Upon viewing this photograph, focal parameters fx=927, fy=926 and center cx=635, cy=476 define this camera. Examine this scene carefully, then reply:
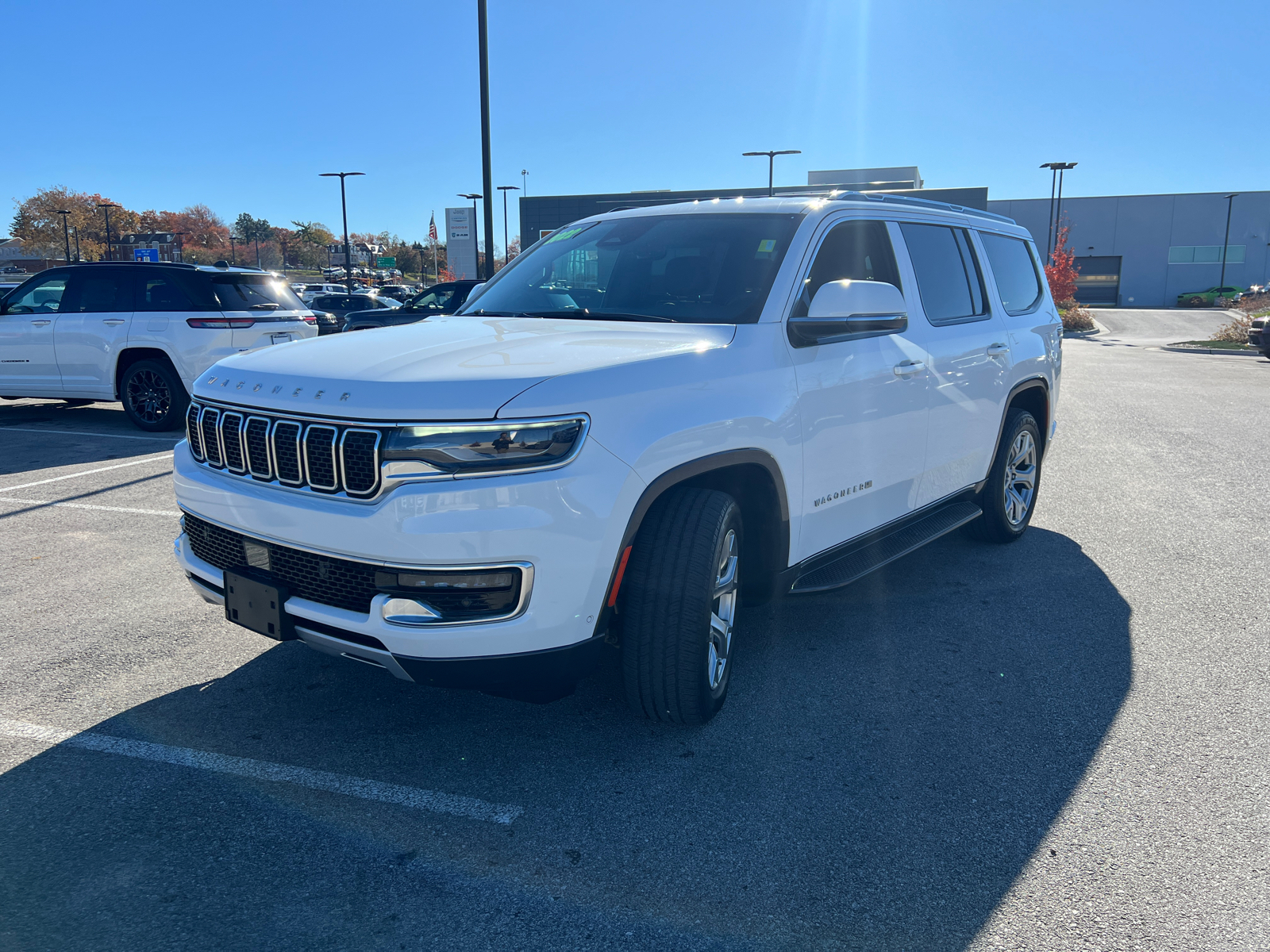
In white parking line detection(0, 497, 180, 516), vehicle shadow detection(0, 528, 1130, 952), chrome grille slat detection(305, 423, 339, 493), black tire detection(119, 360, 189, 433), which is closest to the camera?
vehicle shadow detection(0, 528, 1130, 952)

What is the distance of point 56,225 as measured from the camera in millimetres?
89062

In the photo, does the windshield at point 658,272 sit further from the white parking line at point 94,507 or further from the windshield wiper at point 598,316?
the white parking line at point 94,507

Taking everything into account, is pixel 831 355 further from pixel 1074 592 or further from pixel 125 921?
pixel 125 921

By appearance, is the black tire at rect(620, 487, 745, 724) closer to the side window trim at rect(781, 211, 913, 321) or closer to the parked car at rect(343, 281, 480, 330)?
the side window trim at rect(781, 211, 913, 321)

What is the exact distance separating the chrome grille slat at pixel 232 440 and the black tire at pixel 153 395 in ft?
25.6

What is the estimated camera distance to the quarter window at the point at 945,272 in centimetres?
452

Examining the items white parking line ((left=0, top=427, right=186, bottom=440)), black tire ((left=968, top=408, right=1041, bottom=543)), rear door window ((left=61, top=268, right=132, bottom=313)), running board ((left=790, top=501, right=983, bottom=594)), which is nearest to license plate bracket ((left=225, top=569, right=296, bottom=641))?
running board ((left=790, top=501, right=983, bottom=594))

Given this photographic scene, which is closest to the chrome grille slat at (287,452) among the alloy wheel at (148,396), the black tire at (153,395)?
the black tire at (153,395)

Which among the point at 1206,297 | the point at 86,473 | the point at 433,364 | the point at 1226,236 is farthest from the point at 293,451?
the point at 1226,236

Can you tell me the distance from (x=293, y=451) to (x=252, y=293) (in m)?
8.49

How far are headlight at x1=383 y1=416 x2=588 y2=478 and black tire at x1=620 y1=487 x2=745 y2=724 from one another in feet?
1.72

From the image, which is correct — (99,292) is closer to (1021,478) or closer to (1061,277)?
(1021,478)

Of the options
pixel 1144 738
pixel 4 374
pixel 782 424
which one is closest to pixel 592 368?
pixel 782 424

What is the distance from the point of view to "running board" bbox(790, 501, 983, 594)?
12.1ft
